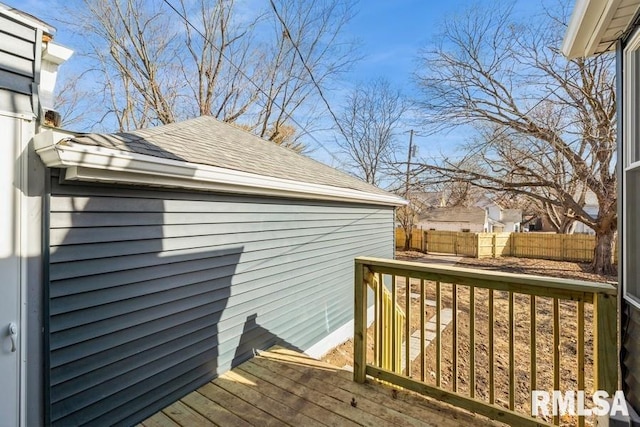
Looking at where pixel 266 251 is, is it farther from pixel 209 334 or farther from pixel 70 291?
pixel 70 291

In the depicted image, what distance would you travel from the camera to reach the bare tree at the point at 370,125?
18.4 m

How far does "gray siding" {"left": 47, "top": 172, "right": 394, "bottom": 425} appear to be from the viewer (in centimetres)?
223

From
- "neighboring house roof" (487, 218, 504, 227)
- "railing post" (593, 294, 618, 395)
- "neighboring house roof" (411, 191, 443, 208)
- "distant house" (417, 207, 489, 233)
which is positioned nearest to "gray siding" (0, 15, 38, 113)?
"railing post" (593, 294, 618, 395)

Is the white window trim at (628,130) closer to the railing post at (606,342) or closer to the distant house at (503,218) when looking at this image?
the railing post at (606,342)

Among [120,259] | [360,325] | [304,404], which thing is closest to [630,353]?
[360,325]

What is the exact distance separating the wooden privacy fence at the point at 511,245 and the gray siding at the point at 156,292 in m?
16.6

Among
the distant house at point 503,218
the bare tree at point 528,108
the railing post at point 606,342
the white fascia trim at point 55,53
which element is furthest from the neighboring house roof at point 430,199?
the white fascia trim at point 55,53

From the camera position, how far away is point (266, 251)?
4141 mm

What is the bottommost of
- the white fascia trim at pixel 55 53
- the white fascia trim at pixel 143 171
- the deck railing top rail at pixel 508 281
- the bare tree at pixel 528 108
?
the deck railing top rail at pixel 508 281

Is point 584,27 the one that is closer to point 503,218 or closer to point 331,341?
point 331,341

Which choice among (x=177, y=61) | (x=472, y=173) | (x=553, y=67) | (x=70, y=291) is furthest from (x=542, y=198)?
(x=177, y=61)

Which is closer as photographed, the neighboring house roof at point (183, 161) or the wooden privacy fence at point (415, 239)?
the neighboring house roof at point (183, 161)

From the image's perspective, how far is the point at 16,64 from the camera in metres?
1.97

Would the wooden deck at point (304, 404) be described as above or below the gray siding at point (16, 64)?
below
